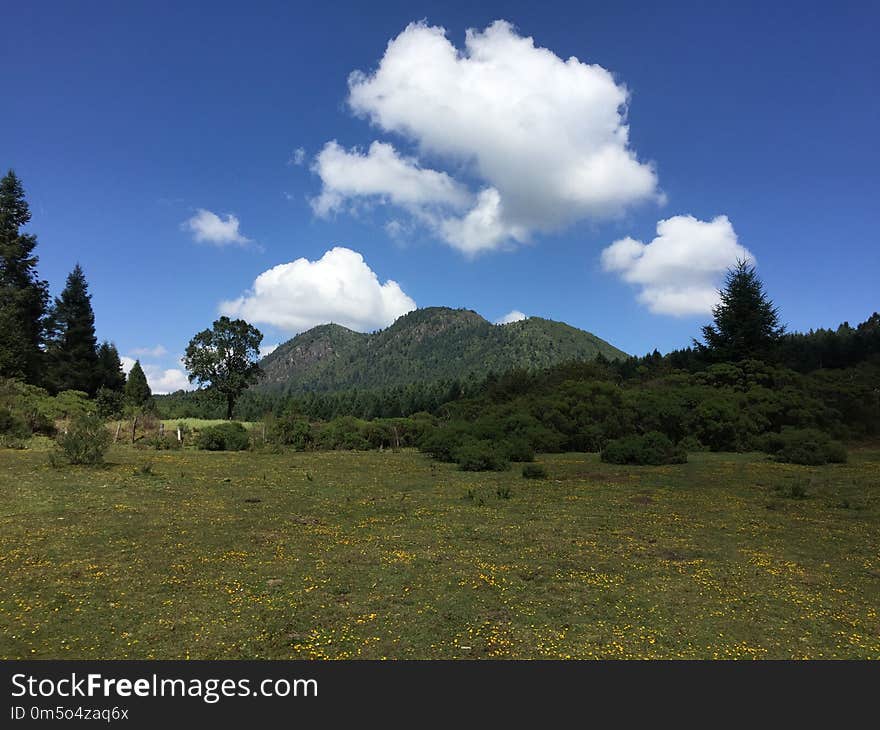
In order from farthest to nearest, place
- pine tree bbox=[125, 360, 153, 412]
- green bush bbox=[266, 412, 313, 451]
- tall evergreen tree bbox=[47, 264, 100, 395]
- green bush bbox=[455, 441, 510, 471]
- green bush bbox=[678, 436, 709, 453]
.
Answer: pine tree bbox=[125, 360, 153, 412] < tall evergreen tree bbox=[47, 264, 100, 395] < green bush bbox=[266, 412, 313, 451] < green bush bbox=[678, 436, 709, 453] < green bush bbox=[455, 441, 510, 471]

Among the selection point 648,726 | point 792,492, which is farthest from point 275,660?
point 792,492

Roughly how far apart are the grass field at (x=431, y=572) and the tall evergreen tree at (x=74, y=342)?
5183cm

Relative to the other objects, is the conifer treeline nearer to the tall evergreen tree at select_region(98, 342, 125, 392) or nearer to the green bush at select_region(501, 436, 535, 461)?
the tall evergreen tree at select_region(98, 342, 125, 392)

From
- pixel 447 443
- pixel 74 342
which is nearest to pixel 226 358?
pixel 74 342

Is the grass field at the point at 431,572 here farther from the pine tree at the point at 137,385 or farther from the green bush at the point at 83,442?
the pine tree at the point at 137,385

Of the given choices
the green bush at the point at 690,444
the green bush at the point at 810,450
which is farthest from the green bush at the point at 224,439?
the green bush at the point at 810,450

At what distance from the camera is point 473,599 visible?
8.22 meters

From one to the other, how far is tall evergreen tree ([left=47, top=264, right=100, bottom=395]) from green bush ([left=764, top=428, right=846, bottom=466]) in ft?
236

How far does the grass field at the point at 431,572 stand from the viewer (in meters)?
6.67

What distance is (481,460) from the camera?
27312mm

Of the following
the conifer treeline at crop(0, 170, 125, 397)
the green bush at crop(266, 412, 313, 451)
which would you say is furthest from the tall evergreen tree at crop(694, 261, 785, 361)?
the conifer treeline at crop(0, 170, 125, 397)

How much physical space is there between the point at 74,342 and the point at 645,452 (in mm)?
70047

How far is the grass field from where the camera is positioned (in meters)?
6.67

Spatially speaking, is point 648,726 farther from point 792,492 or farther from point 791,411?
point 791,411
